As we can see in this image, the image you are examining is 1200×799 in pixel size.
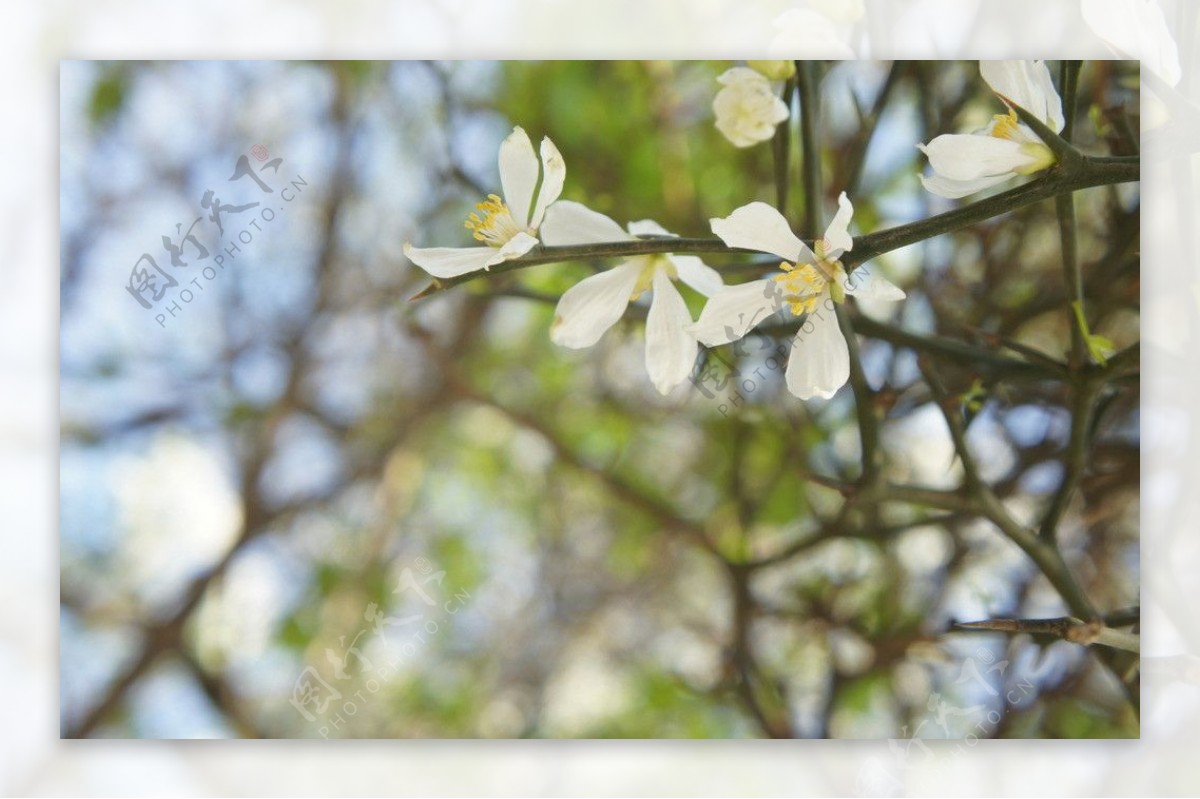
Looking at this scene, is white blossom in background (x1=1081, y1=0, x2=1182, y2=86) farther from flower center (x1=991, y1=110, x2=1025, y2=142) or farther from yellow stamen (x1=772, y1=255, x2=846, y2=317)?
yellow stamen (x1=772, y1=255, x2=846, y2=317)

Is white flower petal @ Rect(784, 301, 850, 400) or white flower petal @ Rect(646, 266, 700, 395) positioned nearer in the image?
white flower petal @ Rect(784, 301, 850, 400)

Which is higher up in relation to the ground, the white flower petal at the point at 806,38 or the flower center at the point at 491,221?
the white flower petal at the point at 806,38

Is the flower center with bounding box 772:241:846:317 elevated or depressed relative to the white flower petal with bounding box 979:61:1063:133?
depressed

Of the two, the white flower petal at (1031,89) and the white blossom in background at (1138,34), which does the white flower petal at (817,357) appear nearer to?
the white flower petal at (1031,89)

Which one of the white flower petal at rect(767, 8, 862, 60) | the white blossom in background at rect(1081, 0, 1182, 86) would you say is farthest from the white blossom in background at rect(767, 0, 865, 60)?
the white blossom in background at rect(1081, 0, 1182, 86)

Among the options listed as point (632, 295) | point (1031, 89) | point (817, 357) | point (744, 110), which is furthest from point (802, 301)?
point (744, 110)

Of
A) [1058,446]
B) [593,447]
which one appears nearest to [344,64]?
[593,447]

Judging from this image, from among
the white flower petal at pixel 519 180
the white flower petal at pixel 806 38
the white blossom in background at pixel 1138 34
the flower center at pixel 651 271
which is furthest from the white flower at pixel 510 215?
the white blossom in background at pixel 1138 34

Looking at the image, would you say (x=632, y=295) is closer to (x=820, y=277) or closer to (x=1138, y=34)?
(x=820, y=277)
